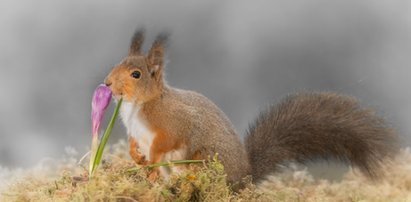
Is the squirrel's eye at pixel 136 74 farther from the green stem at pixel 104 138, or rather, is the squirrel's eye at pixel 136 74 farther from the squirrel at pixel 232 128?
the green stem at pixel 104 138

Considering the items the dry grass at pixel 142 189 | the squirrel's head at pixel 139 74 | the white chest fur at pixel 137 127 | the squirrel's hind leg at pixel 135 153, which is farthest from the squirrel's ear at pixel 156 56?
the dry grass at pixel 142 189

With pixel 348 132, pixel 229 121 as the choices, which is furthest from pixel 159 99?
pixel 348 132

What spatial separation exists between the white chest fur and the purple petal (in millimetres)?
145

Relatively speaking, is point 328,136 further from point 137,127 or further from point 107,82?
point 107,82

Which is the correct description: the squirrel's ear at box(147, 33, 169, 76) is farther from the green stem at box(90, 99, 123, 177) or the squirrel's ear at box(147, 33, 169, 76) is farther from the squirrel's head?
the green stem at box(90, 99, 123, 177)

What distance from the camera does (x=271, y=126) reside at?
4.29 metres

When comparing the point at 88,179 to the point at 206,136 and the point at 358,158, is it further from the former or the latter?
the point at 358,158

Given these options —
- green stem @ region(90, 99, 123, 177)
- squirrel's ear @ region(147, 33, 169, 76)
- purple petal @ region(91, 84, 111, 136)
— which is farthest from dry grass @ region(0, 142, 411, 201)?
squirrel's ear @ region(147, 33, 169, 76)

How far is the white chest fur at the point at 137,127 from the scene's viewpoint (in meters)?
3.63

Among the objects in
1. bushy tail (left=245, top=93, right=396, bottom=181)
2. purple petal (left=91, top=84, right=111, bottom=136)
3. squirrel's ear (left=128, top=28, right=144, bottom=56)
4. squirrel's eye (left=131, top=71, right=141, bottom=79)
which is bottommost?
purple petal (left=91, top=84, right=111, bottom=136)

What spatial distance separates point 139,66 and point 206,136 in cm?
50

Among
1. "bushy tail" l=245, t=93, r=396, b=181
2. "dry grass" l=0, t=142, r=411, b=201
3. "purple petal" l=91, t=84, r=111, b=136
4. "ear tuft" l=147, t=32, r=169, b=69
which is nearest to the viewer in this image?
"dry grass" l=0, t=142, r=411, b=201

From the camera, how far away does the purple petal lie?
3.52 meters

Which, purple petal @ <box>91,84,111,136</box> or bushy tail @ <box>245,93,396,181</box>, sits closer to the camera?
purple petal @ <box>91,84,111,136</box>
